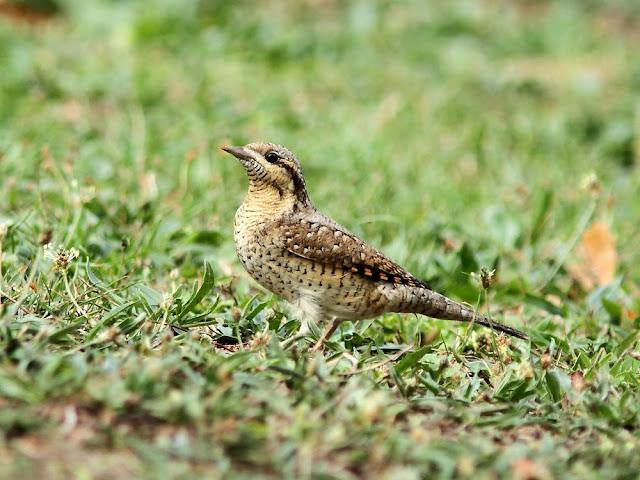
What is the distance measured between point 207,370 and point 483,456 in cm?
94

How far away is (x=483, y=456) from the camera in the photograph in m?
3.20

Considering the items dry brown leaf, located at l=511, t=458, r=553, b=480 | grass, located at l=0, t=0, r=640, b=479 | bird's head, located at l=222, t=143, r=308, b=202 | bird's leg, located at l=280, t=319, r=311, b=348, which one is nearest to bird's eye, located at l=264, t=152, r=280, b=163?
bird's head, located at l=222, t=143, r=308, b=202

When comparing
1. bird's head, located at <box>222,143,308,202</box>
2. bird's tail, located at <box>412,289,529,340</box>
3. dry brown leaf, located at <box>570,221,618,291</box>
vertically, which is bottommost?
dry brown leaf, located at <box>570,221,618,291</box>

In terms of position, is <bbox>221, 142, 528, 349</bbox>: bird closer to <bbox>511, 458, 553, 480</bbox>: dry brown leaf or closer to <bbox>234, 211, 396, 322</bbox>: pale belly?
<bbox>234, 211, 396, 322</bbox>: pale belly

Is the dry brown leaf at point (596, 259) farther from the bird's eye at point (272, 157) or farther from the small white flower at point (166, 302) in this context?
the small white flower at point (166, 302)

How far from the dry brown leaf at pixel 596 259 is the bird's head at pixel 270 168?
2111 millimetres

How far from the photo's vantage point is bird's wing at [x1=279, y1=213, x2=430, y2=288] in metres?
4.51

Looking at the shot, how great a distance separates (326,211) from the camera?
632 cm

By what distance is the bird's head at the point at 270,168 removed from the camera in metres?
4.66

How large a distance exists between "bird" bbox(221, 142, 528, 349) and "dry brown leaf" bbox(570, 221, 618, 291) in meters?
1.53

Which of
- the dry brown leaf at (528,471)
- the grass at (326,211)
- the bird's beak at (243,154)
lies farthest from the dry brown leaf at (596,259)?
the dry brown leaf at (528,471)

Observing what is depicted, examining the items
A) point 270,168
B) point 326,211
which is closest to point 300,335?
point 270,168

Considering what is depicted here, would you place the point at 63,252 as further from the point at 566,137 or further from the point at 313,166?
the point at 566,137

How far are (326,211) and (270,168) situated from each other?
5.52 ft
